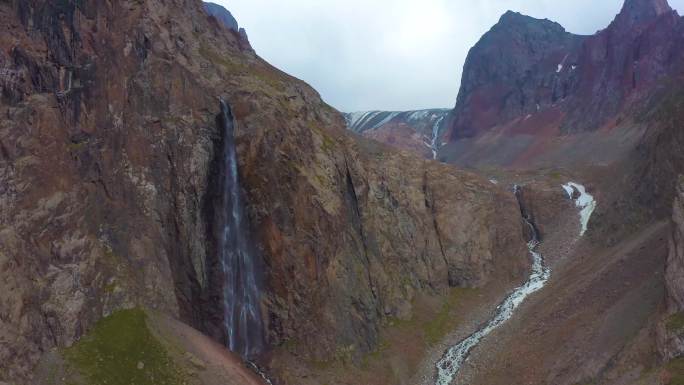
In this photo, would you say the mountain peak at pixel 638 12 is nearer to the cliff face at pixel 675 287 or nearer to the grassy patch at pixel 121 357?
the cliff face at pixel 675 287

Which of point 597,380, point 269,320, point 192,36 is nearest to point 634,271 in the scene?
A: point 597,380

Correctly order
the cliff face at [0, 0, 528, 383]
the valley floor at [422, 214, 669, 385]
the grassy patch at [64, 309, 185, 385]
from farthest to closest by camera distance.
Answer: the cliff face at [0, 0, 528, 383] < the valley floor at [422, 214, 669, 385] < the grassy patch at [64, 309, 185, 385]

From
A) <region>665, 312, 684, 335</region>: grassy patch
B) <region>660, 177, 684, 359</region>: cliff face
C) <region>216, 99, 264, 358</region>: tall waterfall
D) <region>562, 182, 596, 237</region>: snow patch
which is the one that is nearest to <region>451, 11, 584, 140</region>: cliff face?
<region>562, 182, 596, 237</region>: snow patch

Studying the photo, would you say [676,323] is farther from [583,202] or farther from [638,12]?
→ [638,12]

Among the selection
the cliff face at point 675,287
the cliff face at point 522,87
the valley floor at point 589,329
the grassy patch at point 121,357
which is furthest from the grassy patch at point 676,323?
the cliff face at point 522,87

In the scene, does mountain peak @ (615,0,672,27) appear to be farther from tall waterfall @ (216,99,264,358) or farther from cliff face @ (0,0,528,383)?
tall waterfall @ (216,99,264,358)

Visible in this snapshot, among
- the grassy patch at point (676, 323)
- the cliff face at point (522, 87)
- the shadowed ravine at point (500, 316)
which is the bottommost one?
the shadowed ravine at point (500, 316)

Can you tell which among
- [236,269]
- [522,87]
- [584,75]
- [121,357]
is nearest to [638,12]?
[584,75]
